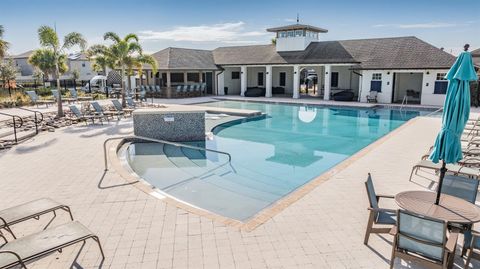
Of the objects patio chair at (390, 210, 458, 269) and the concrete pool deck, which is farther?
the concrete pool deck

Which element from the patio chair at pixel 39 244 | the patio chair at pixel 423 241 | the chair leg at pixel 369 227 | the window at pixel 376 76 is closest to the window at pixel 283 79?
the window at pixel 376 76

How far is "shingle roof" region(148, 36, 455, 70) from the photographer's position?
23953mm

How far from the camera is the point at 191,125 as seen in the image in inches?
515

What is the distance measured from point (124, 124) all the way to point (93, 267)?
39.1 ft

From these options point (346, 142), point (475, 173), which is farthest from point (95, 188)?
point (346, 142)

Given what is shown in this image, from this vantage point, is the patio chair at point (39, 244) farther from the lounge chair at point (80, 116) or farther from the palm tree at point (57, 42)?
the palm tree at point (57, 42)

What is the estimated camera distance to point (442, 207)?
4762 mm

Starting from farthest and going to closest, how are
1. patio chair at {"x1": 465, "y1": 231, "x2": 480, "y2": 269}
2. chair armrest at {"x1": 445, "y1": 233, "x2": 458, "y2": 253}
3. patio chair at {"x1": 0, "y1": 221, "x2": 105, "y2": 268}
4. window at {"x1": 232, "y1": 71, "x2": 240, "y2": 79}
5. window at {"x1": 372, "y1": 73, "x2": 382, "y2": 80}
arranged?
window at {"x1": 232, "y1": 71, "x2": 240, "y2": 79}
window at {"x1": 372, "y1": 73, "x2": 382, "y2": 80}
patio chair at {"x1": 465, "y1": 231, "x2": 480, "y2": 269}
chair armrest at {"x1": 445, "y1": 233, "x2": 458, "y2": 253}
patio chair at {"x1": 0, "y1": 221, "x2": 105, "y2": 268}

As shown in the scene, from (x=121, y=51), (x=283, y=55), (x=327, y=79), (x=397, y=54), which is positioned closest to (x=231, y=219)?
(x=121, y=51)

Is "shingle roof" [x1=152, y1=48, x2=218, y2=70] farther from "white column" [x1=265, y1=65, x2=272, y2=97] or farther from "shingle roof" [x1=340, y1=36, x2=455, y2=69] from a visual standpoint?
"shingle roof" [x1=340, y1=36, x2=455, y2=69]

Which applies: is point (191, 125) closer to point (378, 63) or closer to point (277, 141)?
point (277, 141)

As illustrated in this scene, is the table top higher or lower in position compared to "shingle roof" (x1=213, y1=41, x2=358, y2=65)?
lower

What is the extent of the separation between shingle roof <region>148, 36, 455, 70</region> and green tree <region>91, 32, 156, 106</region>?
275 inches

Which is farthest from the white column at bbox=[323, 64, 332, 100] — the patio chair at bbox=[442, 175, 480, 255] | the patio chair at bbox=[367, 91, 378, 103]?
the patio chair at bbox=[442, 175, 480, 255]
